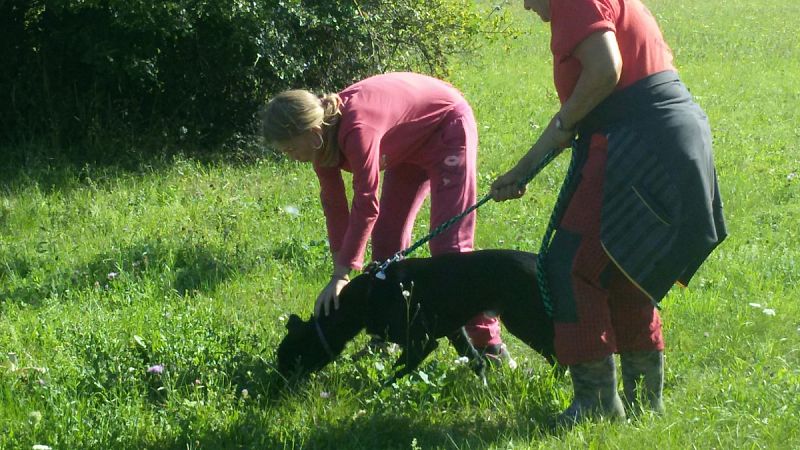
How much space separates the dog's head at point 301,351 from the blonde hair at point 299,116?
2.58ft

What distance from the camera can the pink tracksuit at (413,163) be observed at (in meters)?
4.36

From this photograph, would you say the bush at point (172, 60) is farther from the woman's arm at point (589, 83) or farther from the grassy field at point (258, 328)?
the woman's arm at point (589, 83)

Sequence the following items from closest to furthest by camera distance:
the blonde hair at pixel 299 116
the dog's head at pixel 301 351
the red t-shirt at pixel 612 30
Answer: the red t-shirt at pixel 612 30
the blonde hair at pixel 299 116
the dog's head at pixel 301 351

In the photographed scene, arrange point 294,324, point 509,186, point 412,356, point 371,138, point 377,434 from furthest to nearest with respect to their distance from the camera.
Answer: point 294,324 → point 412,356 → point 371,138 → point 377,434 → point 509,186

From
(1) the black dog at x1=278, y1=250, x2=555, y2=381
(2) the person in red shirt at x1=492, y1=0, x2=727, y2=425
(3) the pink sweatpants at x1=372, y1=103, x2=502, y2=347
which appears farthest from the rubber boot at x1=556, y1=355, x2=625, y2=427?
(3) the pink sweatpants at x1=372, y1=103, x2=502, y2=347

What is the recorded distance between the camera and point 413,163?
4676 mm

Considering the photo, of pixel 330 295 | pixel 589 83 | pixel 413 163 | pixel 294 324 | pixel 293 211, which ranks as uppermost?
pixel 589 83

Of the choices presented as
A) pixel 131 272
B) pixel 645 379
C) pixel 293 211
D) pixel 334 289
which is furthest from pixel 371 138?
pixel 293 211

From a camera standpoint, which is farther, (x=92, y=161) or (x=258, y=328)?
(x=92, y=161)

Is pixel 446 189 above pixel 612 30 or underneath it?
underneath

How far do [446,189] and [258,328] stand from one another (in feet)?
3.94

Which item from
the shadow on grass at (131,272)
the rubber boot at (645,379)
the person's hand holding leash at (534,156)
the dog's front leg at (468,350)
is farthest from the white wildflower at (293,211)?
the rubber boot at (645,379)

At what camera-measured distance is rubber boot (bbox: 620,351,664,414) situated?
12.8ft

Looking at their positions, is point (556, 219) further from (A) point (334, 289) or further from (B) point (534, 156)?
(A) point (334, 289)
